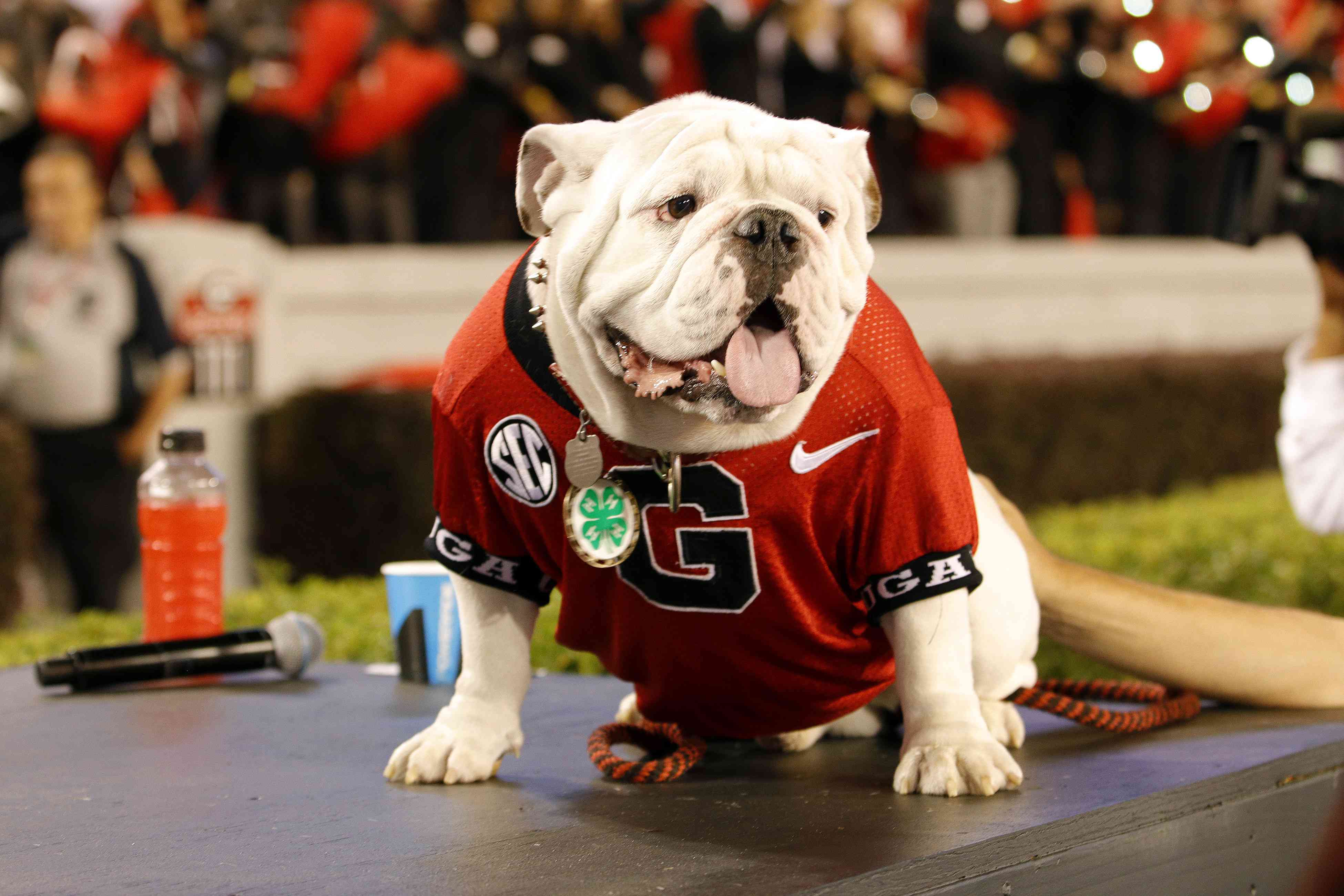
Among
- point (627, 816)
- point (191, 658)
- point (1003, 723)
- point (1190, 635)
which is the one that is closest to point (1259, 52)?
point (1190, 635)

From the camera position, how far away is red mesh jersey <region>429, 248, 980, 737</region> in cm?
222

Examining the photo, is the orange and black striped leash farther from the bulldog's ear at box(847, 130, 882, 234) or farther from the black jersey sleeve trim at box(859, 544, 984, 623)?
the bulldog's ear at box(847, 130, 882, 234)

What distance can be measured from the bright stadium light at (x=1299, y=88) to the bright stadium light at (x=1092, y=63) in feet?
4.09

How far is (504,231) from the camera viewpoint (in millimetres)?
9070

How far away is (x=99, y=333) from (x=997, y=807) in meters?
5.52

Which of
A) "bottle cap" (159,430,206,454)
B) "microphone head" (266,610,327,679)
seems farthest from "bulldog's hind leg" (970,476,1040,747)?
"bottle cap" (159,430,206,454)

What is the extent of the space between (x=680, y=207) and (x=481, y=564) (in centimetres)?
68

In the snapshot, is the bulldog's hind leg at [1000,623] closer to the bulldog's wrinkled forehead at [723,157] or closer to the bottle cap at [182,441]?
the bulldog's wrinkled forehead at [723,157]

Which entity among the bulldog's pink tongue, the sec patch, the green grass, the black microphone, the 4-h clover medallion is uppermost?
the bulldog's pink tongue

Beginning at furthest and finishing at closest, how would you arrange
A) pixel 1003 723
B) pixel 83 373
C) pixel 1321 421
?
1. pixel 83 373
2. pixel 1321 421
3. pixel 1003 723

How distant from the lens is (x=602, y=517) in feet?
Answer: 7.35

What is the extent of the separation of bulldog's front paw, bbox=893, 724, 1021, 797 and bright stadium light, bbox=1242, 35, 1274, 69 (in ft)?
34.1

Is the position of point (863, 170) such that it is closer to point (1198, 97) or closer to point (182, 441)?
point (182, 441)

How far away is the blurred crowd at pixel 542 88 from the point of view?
783 cm
